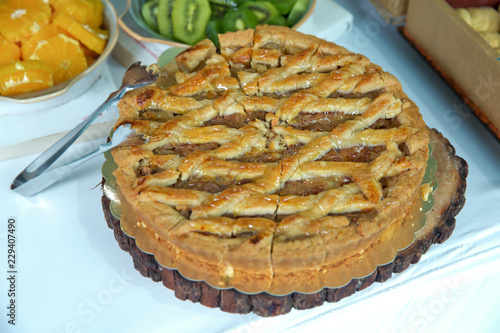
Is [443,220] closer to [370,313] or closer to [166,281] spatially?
[370,313]

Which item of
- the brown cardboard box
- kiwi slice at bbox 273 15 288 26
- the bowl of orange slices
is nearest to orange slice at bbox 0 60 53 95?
the bowl of orange slices

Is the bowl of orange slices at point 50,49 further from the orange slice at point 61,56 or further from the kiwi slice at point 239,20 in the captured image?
the kiwi slice at point 239,20

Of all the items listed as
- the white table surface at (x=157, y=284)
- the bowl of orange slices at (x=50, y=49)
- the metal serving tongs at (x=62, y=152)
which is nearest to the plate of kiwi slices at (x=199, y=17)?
the bowl of orange slices at (x=50, y=49)

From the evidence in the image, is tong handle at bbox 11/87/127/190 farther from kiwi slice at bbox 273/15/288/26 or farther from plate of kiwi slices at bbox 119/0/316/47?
kiwi slice at bbox 273/15/288/26

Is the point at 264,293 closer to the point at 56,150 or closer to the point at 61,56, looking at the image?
the point at 56,150

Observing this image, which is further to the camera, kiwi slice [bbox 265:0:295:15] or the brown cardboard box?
kiwi slice [bbox 265:0:295:15]

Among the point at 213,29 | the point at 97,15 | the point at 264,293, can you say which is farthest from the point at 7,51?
the point at 264,293
